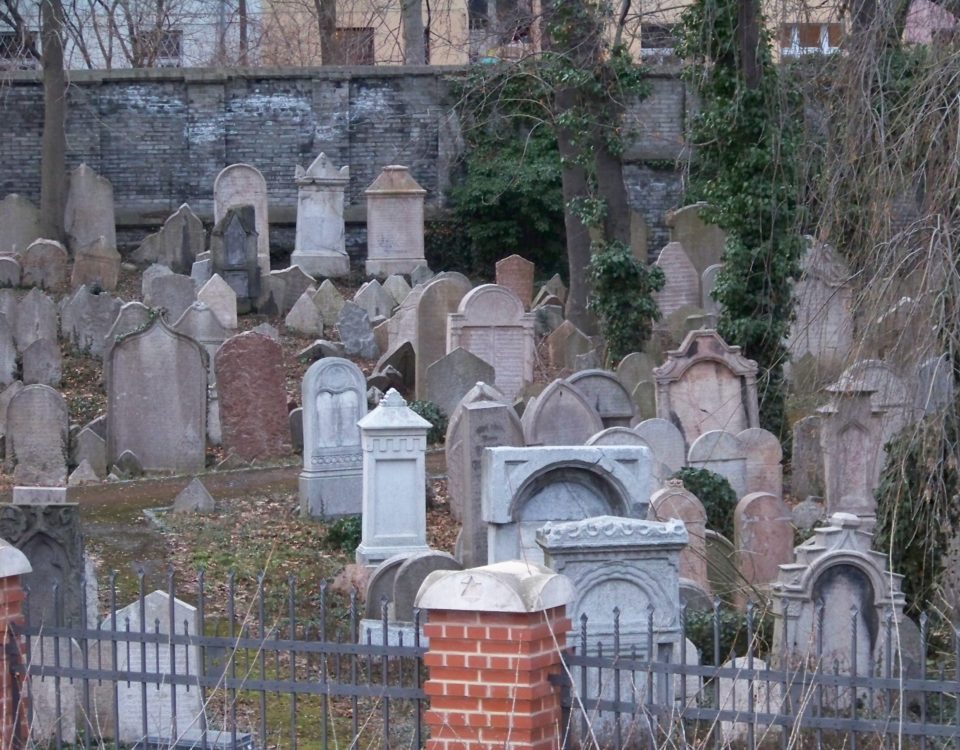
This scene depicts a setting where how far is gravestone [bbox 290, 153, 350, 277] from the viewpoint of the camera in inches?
917

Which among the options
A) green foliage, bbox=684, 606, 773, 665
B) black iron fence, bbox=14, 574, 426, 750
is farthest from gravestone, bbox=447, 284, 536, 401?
green foliage, bbox=684, 606, 773, 665

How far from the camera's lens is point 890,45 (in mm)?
7480

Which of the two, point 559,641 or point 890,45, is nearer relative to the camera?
point 559,641

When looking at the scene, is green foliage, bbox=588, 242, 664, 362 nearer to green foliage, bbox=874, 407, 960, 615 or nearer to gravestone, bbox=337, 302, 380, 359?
gravestone, bbox=337, 302, 380, 359

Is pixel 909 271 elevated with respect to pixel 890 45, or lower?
lower

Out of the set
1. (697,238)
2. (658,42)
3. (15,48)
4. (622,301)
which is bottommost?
(622,301)

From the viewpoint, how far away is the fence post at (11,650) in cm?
605

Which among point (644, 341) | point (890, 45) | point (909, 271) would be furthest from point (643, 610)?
point (644, 341)

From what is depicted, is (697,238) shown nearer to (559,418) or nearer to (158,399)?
(559,418)

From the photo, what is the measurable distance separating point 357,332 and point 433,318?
5.59ft

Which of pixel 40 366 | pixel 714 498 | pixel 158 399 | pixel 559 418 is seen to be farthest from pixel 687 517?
pixel 40 366

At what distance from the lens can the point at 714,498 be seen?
479 inches

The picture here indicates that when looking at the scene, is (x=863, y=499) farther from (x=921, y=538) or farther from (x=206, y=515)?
(x=206, y=515)

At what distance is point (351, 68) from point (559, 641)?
2174 centimetres
